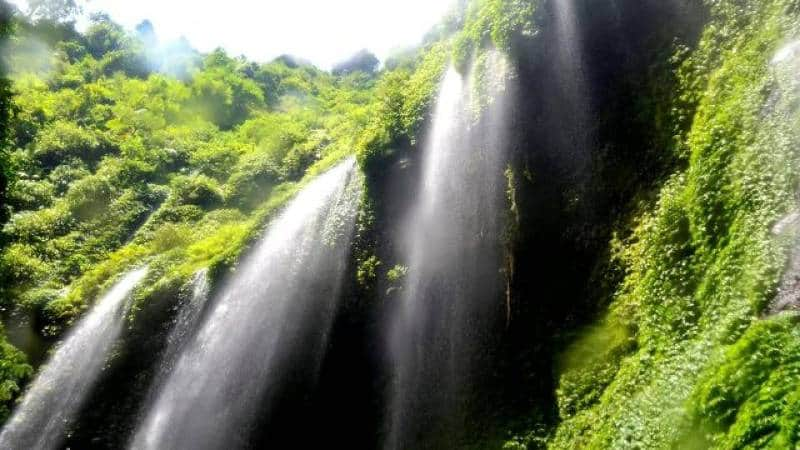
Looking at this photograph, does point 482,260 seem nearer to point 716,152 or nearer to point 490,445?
point 490,445

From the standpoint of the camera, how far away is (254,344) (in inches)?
591

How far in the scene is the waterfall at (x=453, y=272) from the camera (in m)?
11.7

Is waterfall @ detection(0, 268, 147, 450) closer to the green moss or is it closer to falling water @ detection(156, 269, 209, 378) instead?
falling water @ detection(156, 269, 209, 378)

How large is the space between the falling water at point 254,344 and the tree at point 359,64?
51.9m

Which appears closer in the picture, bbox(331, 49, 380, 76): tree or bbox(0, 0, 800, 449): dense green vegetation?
bbox(0, 0, 800, 449): dense green vegetation

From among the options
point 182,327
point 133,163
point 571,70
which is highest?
point 133,163

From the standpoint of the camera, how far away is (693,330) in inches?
295

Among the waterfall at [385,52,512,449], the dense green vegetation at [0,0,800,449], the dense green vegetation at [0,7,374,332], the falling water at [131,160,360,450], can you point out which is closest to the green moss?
the dense green vegetation at [0,0,800,449]

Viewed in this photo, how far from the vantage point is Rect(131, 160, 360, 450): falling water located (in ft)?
47.9

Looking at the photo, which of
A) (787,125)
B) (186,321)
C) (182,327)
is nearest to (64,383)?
(182,327)

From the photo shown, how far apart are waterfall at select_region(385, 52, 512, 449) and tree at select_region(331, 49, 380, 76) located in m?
53.1

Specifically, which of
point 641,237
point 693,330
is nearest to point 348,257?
point 641,237

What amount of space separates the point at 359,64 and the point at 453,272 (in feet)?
186

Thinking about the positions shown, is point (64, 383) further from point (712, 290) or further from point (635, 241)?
point (712, 290)
